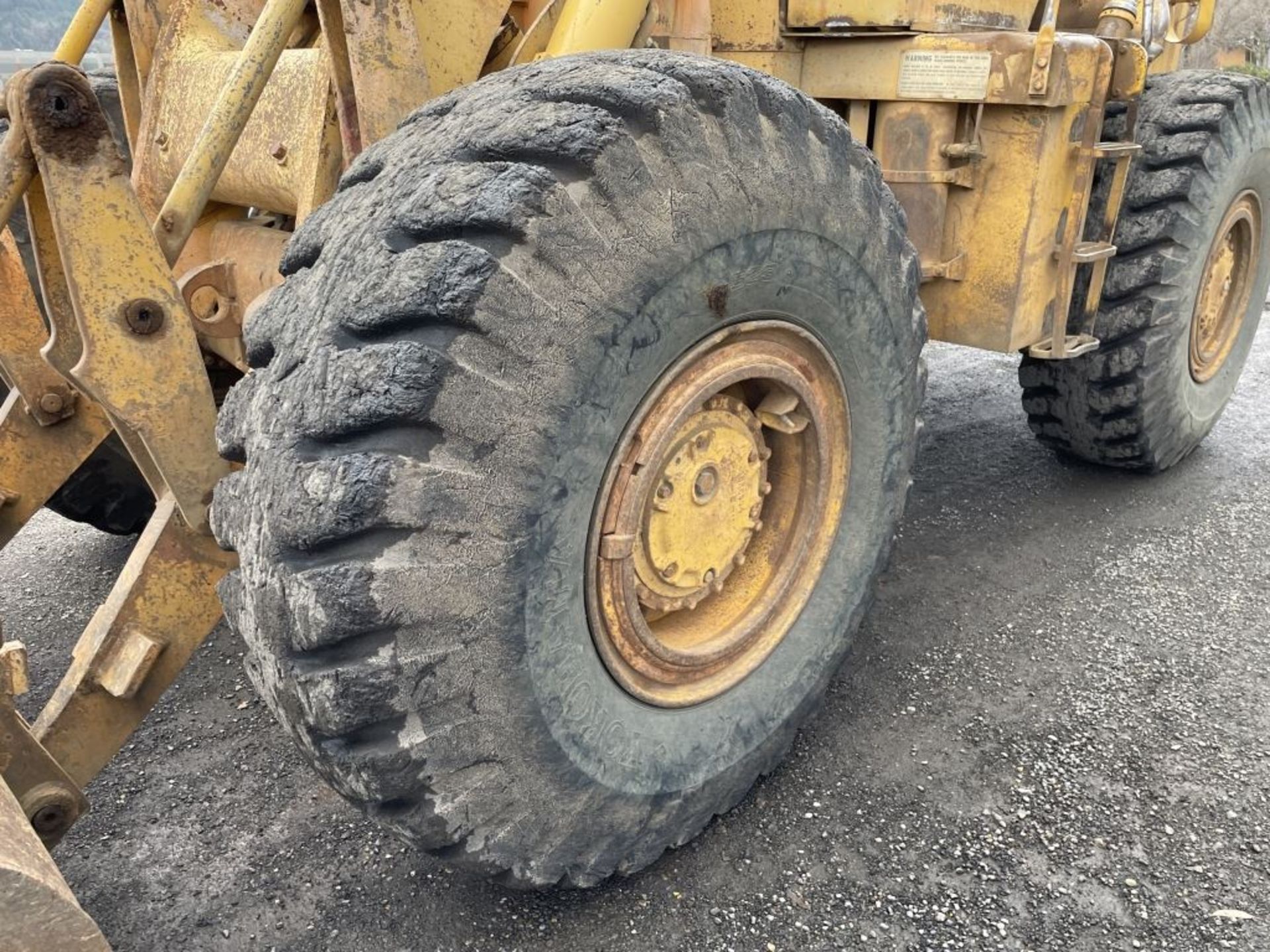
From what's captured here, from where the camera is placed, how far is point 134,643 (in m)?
Result: 2.03

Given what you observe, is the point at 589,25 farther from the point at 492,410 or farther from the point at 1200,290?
the point at 1200,290

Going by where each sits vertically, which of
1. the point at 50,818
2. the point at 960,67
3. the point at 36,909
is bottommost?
the point at 50,818

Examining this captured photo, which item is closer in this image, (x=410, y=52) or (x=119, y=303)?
(x=119, y=303)

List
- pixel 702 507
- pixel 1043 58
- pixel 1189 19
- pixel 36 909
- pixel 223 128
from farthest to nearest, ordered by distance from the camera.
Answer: pixel 1189 19 < pixel 1043 58 < pixel 702 507 < pixel 223 128 < pixel 36 909

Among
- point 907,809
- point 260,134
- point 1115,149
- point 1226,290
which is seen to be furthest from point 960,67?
point 1226,290

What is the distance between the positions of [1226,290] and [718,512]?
336 centimetres

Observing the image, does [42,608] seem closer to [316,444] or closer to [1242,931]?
[316,444]

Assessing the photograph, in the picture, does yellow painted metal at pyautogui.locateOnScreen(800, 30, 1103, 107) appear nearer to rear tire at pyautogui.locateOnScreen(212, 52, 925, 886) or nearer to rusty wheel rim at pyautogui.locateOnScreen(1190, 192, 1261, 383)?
rear tire at pyautogui.locateOnScreen(212, 52, 925, 886)

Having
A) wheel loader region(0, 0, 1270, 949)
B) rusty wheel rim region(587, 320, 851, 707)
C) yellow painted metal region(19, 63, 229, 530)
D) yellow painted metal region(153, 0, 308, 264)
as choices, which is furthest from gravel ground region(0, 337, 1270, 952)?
yellow painted metal region(153, 0, 308, 264)

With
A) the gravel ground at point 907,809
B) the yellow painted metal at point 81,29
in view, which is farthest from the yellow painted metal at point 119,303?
the yellow painted metal at point 81,29

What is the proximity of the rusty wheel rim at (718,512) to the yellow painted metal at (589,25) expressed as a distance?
32.1 inches

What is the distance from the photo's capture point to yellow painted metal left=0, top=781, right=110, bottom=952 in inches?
52.4

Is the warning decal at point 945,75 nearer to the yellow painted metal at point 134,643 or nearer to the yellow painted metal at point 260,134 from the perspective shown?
the yellow painted metal at point 260,134

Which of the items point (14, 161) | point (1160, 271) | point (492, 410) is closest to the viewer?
point (492, 410)
